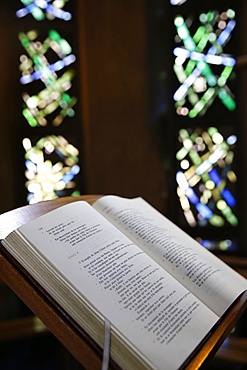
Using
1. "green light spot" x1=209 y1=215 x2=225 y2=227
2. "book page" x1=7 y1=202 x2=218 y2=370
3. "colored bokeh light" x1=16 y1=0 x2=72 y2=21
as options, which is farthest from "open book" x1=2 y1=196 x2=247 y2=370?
"colored bokeh light" x1=16 y1=0 x2=72 y2=21

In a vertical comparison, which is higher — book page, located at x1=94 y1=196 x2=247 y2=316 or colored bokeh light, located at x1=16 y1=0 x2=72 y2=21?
colored bokeh light, located at x1=16 y1=0 x2=72 y2=21

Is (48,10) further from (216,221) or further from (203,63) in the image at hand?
(216,221)

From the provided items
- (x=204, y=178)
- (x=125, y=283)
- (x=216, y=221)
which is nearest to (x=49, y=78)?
(x=204, y=178)

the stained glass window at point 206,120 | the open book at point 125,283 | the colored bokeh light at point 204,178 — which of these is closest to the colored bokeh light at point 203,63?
the stained glass window at point 206,120

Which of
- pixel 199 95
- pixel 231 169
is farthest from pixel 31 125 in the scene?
pixel 231 169

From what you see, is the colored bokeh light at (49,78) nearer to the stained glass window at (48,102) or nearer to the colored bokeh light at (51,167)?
the stained glass window at (48,102)

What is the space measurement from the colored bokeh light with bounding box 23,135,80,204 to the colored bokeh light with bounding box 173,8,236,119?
603 mm

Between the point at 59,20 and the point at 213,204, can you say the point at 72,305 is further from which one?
the point at 59,20

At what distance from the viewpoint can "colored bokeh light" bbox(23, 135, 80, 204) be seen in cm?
263

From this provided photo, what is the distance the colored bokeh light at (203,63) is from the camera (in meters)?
2.52

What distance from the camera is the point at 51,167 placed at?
270 centimetres

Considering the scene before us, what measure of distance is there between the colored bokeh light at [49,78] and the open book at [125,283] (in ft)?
5.85

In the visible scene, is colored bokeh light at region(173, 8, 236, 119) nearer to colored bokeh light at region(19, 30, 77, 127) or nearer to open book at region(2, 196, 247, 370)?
colored bokeh light at region(19, 30, 77, 127)

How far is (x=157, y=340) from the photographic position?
0.68 meters
